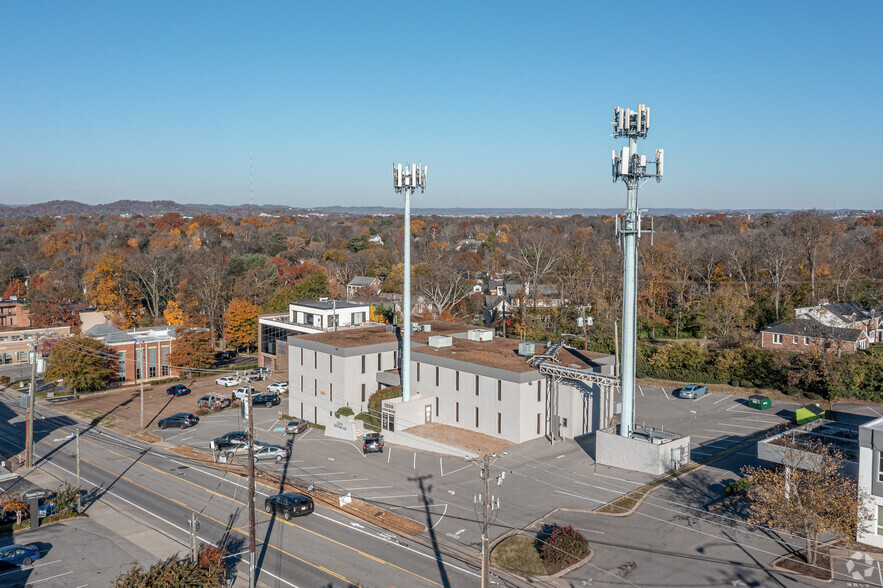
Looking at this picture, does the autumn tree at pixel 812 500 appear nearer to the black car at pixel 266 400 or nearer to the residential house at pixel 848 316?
the black car at pixel 266 400

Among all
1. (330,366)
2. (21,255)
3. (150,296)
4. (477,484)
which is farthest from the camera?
(21,255)

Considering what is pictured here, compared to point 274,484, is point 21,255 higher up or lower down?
higher up

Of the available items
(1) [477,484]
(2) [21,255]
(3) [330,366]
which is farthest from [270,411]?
(2) [21,255]

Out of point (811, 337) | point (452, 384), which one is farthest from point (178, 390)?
point (811, 337)

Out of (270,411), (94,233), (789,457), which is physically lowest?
(270,411)

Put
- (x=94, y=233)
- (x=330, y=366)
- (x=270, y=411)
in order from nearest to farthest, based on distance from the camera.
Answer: (x=330, y=366) → (x=270, y=411) → (x=94, y=233)

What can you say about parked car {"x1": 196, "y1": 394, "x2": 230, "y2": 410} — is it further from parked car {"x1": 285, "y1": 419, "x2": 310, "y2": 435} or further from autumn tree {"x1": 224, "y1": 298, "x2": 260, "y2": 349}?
autumn tree {"x1": 224, "y1": 298, "x2": 260, "y2": 349}

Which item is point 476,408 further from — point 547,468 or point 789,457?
point 789,457

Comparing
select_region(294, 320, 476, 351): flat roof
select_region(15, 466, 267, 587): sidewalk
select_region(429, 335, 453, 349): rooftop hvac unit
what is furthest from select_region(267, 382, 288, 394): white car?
select_region(15, 466, 267, 587): sidewalk
